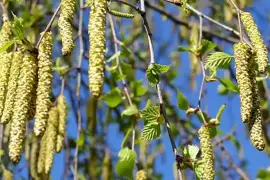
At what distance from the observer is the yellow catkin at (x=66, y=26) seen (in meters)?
1.23

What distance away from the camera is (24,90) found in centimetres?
128

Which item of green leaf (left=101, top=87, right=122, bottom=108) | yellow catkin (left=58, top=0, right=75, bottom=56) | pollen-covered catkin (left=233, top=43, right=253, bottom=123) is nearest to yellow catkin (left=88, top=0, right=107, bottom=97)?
yellow catkin (left=58, top=0, right=75, bottom=56)

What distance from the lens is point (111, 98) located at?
2.24 meters

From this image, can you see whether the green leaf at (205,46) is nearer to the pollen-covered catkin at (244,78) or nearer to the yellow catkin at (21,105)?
the pollen-covered catkin at (244,78)

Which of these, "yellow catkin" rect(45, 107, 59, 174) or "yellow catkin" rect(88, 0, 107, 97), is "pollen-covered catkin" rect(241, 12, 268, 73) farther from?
"yellow catkin" rect(45, 107, 59, 174)

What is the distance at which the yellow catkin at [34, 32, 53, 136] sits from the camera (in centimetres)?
125

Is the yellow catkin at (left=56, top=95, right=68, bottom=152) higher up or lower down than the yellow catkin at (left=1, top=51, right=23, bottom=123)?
higher up

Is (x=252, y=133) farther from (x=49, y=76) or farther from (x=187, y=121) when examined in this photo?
(x=187, y=121)

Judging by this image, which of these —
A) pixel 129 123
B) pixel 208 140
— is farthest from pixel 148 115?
pixel 129 123

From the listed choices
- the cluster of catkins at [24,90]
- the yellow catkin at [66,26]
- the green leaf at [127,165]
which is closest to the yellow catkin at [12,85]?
the cluster of catkins at [24,90]

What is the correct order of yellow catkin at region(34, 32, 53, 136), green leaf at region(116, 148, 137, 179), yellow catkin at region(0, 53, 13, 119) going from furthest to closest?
green leaf at region(116, 148, 137, 179)
yellow catkin at region(0, 53, 13, 119)
yellow catkin at region(34, 32, 53, 136)

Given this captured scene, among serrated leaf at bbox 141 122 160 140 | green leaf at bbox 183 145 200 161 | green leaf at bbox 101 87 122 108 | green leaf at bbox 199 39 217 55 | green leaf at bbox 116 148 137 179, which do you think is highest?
green leaf at bbox 101 87 122 108

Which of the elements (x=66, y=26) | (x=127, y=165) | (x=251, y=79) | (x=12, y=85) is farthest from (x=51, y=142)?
(x=251, y=79)

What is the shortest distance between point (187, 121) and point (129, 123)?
0.40 metres
